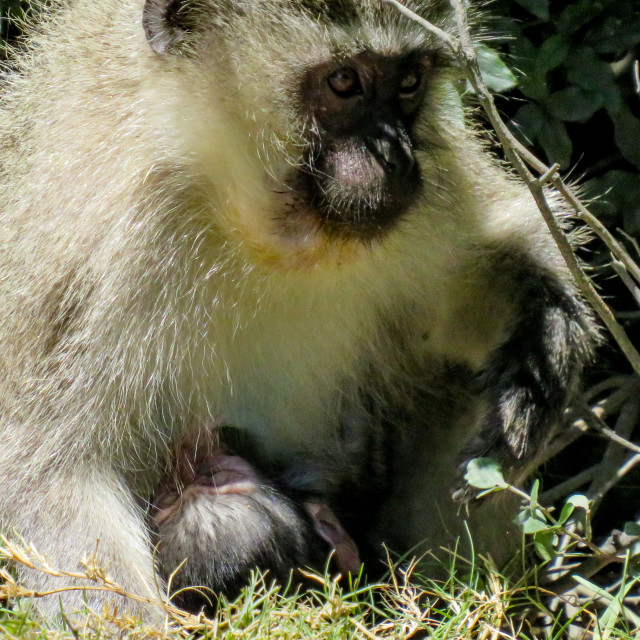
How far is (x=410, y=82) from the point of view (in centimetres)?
286

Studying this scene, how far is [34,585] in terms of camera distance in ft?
9.01

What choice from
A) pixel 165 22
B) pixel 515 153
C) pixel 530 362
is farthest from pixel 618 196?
pixel 165 22

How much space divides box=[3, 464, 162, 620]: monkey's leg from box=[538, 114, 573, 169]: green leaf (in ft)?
6.78

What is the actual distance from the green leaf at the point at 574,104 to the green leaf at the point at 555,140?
1.3 inches

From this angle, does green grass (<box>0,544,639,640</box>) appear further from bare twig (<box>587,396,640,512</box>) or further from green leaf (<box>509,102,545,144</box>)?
green leaf (<box>509,102,545,144</box>)

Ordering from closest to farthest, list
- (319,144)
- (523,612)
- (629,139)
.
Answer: (319,144) → (523,612) → (629,139)

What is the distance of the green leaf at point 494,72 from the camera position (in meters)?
3.39

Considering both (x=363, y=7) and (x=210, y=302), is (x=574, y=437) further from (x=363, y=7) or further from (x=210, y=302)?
(x=363, y=7)

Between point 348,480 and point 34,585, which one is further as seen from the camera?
point 348,480

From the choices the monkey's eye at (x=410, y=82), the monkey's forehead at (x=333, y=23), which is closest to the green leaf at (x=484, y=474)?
the monkey's eye at (x=410, y=82)


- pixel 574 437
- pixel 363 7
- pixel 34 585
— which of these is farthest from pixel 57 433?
pixel 574 437

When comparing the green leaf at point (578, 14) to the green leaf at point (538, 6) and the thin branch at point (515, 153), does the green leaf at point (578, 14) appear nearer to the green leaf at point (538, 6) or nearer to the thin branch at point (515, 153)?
the green leaf at point (538, 6)

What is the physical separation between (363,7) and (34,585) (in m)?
1.88

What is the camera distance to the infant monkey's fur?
8.86ft
